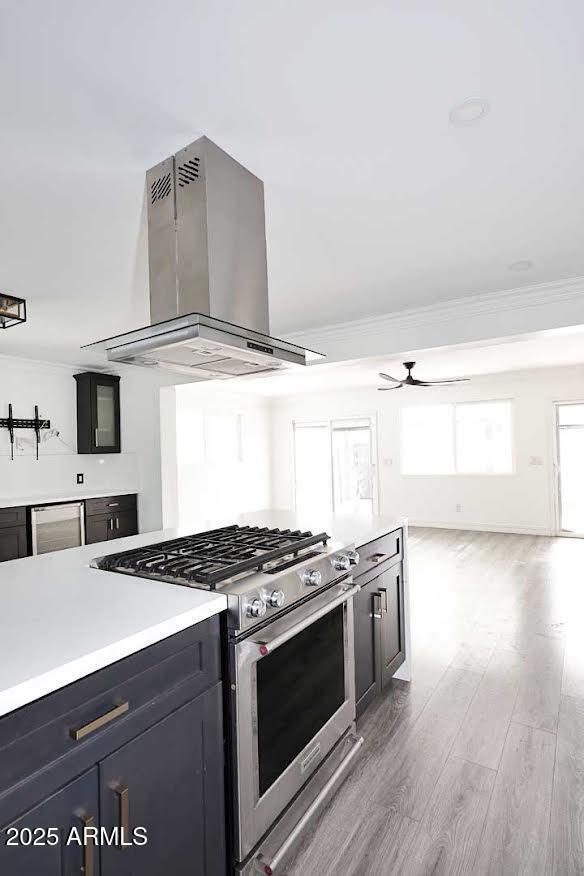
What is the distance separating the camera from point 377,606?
7.80 feet

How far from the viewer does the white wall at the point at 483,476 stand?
23.2 ft

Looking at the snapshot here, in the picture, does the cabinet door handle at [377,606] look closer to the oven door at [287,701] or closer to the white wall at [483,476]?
the oven door at [287,701]

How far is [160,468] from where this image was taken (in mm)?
5258

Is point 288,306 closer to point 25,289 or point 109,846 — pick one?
point 25,289

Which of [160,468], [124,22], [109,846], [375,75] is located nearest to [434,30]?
[375,75]

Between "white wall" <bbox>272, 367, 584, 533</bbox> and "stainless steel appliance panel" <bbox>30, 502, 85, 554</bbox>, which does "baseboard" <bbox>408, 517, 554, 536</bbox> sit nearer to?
"white wall" <bbox>272, 367, 584, 533</bbox>

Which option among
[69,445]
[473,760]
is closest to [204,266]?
[473,760]

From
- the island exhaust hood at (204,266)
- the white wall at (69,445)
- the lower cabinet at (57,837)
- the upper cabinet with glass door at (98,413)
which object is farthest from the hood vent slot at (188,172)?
the upper cabinet with glass door at (98,413)

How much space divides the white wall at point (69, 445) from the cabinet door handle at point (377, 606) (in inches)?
138

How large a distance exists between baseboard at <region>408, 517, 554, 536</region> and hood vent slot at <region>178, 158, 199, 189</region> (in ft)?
23.3

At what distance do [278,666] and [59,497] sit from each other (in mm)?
4003

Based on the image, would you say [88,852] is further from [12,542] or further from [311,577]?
[12,542]

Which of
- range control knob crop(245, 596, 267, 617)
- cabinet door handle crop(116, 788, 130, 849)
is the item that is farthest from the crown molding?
cabinet door handle crop(116, 788, 130, 849)

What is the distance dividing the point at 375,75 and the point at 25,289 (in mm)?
2575
